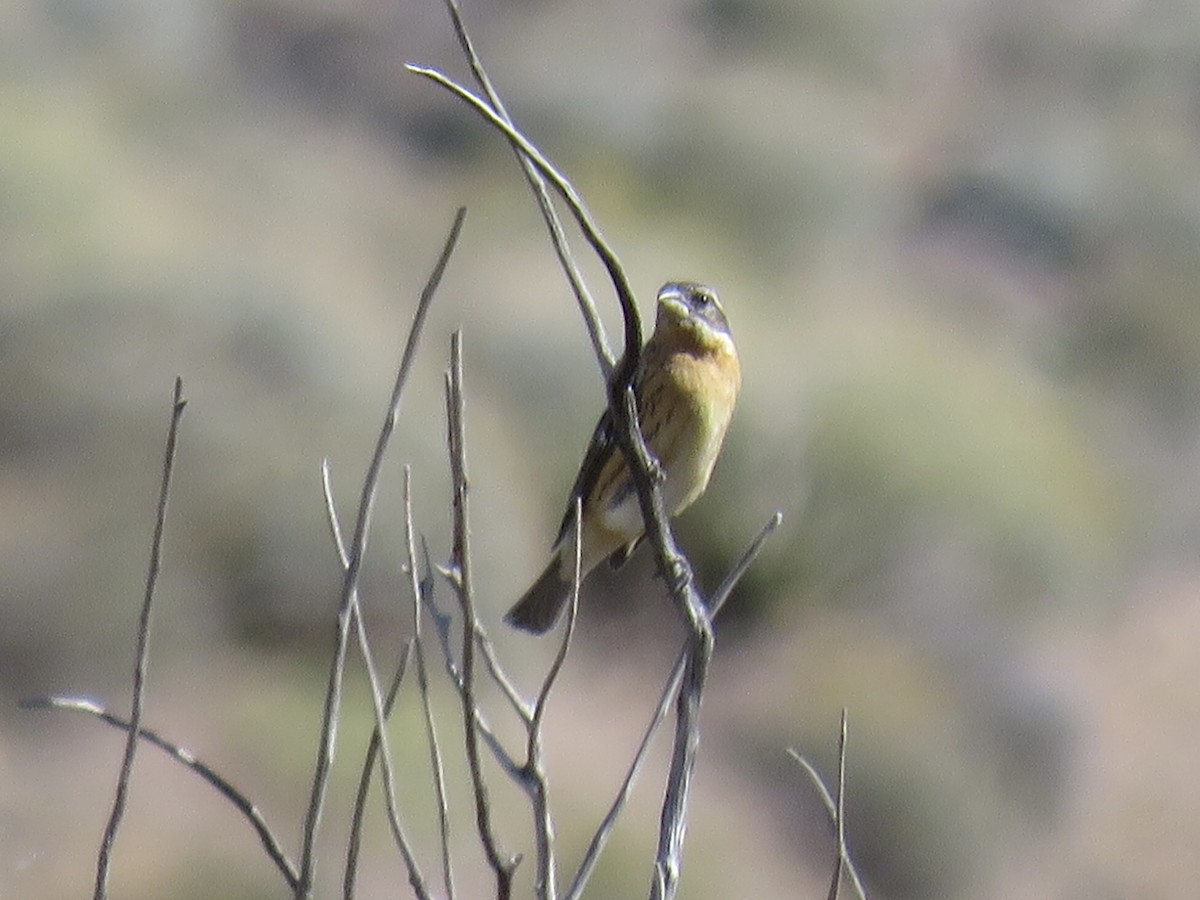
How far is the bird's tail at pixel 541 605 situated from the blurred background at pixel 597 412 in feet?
14.6

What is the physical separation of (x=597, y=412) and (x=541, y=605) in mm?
8164

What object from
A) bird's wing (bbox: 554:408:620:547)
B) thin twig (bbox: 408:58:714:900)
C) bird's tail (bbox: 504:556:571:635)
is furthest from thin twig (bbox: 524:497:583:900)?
bird's tail (bbox: 504:556:571:635)

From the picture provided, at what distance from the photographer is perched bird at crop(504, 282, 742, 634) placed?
527cm

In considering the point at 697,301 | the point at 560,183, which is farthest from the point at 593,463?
the point at 560,183

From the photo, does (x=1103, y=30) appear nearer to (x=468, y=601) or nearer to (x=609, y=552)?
(x=609, y=552)

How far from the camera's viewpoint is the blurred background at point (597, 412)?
11305 millimetres

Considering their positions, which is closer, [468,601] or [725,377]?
[468,601]

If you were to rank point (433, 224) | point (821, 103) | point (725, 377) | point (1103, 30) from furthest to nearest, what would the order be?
point (1103, 30) < point (821, 103) < point (433, 224) < point (725, 377)

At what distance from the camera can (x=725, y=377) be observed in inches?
213

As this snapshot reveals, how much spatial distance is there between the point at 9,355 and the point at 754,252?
23.3ft

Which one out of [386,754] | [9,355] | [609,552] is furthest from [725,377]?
[9,355]

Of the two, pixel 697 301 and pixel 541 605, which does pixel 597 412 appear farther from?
pixel 697 301

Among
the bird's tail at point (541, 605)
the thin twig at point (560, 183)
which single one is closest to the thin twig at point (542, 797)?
the thin twig at point (560, 183)

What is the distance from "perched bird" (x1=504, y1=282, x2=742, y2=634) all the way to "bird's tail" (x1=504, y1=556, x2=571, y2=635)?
3 cm
